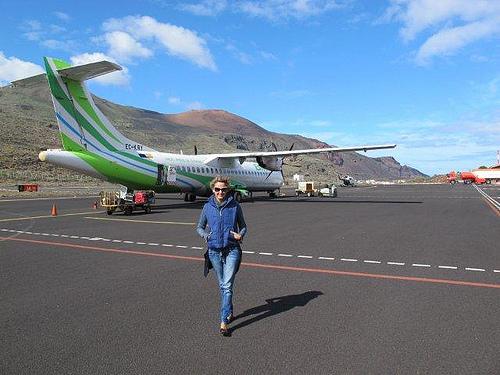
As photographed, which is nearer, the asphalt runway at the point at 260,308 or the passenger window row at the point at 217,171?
the asphalt runway at the point at 260,308

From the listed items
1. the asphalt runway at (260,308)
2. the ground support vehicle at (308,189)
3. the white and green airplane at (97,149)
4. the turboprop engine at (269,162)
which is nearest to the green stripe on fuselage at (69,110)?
the white and green airplane at (97,149)

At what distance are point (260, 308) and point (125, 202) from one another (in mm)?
18086

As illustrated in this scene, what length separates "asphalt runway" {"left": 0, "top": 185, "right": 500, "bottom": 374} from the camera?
4918 millimetres

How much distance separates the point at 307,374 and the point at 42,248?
10.3 m

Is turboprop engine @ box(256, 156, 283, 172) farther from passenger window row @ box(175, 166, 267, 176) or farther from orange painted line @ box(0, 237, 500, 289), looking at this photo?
orange painted line @ box(0, 237, 500, 289)

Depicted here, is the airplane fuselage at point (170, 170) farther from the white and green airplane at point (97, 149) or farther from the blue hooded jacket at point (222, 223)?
the blue hooded jacket at point (222, 223)

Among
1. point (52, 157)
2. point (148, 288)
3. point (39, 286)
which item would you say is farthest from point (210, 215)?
point (52, 157)

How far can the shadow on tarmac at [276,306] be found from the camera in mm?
6379

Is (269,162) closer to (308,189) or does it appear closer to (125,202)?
(308,189)

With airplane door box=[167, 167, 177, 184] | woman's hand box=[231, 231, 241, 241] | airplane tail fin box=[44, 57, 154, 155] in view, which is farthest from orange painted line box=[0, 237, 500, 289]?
airplane door box=[167, 167, 177, 184]

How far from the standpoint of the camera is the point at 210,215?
6156mm

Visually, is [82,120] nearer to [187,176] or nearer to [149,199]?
[149,199]

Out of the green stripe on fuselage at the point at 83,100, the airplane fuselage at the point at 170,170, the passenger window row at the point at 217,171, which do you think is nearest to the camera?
the airplane fuselage at the point at 170,170

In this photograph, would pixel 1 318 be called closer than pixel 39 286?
Yes
